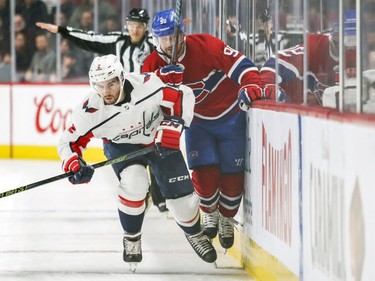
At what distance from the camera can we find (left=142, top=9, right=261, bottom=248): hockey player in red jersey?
5742mm

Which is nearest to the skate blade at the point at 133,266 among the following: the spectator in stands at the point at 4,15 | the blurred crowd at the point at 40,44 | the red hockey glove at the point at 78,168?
the red hockey glove at the point at 78,168

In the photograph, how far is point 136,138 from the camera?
18.3 feet

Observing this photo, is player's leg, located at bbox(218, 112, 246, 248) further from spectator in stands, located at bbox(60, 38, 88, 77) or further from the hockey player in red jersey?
spectator in stands, located at bbox(60, 38, 88, 77)

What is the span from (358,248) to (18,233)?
3.97m

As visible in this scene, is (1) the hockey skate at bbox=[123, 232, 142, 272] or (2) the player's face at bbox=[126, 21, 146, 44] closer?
(1) the hockey skate at bbox=[123, 232, 142, 272]

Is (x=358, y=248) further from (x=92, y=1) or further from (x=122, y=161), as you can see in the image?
(x=92, y=1)

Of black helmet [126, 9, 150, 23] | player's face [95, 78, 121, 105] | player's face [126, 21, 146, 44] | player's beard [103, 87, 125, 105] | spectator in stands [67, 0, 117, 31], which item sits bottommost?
player's beard [103, 87, 125, 105]

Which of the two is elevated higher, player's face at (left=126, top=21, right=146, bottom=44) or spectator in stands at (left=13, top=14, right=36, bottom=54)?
spectator in stands at (left=13, top=14, right=36, bottom=54)

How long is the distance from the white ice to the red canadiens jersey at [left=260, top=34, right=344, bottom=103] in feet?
3.22

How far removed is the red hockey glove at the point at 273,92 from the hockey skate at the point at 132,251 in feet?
2.94

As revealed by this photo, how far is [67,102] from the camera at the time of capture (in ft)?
42.4

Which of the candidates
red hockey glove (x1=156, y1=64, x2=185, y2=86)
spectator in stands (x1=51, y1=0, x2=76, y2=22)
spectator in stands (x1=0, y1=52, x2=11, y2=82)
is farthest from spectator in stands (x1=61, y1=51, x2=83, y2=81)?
red hockey glove (x1=156, y1=64, x2=185, y2=86)

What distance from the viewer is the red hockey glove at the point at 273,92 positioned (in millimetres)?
5005

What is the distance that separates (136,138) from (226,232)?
2.34 feet
